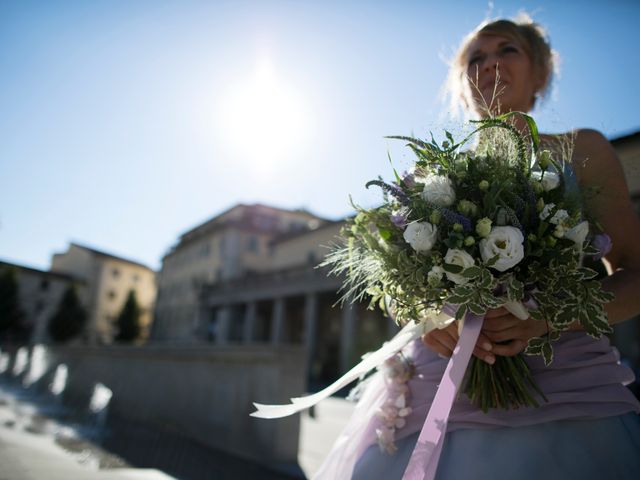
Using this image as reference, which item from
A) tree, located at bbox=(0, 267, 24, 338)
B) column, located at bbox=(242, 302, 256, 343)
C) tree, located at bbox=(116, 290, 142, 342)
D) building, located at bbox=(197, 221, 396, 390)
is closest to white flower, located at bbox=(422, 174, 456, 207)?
building, located at bbox=(197, 221, 396, 390)

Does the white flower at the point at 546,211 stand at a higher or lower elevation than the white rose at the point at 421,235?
higher

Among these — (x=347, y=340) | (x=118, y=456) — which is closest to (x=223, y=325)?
(x=347, y=340)

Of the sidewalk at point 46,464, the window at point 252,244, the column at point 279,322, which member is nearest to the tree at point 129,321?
the window at point 252,244

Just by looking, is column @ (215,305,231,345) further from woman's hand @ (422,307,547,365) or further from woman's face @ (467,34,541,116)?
woman's hand @ (422,307,547,365)

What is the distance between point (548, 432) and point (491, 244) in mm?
772

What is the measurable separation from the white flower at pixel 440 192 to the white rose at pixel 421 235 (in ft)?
0.35

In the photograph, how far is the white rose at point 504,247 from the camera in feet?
4.22

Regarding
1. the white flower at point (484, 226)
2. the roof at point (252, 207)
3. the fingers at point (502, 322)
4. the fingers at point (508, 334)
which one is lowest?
the fingers at point (508, 334)

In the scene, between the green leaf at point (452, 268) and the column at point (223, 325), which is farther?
the column at point (223, 325)

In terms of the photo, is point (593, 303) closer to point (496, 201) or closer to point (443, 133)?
point (496, 201)

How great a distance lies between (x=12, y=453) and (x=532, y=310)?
4819 mm

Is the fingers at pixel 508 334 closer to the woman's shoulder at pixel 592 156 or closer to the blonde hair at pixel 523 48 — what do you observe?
the woman's shoulder at pixel 592 156

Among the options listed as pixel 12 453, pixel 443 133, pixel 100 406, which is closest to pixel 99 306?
pixel 100 406

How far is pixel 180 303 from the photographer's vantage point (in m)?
52.3
